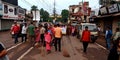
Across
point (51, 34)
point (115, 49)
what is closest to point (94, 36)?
point (51, 34)

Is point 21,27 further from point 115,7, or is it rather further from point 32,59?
point 115,7

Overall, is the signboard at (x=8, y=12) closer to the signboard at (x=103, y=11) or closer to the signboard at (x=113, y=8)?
the signboard at (x=103, y=11)

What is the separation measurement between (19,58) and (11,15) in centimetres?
4330

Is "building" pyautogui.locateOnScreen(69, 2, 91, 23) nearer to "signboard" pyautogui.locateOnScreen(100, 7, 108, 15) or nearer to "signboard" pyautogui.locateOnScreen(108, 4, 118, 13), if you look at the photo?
"signboard" pyautogui.locateOnScreen(100, 7, 108, 15)

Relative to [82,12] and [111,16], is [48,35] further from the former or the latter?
[82,12]

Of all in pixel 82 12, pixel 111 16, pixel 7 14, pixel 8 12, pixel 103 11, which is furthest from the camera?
pixel 82 12

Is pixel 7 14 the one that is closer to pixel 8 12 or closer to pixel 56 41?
pixel 8 12

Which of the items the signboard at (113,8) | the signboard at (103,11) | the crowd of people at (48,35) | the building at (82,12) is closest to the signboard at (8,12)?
the building at (82,12)

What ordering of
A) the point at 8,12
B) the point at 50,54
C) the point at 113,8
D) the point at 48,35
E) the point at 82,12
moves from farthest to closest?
the point at 82,12 → the point at 8,12 → the point at 113,8 → the point at 48,35 → the point at 50,54

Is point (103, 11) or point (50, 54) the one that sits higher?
point (103, 11)

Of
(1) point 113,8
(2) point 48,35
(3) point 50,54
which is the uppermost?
(1) point 113,8

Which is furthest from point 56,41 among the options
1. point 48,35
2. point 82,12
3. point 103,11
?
point 82,12

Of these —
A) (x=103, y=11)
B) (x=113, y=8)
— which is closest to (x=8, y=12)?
(x=103, y=11)

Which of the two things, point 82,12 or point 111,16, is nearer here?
point 111,16
